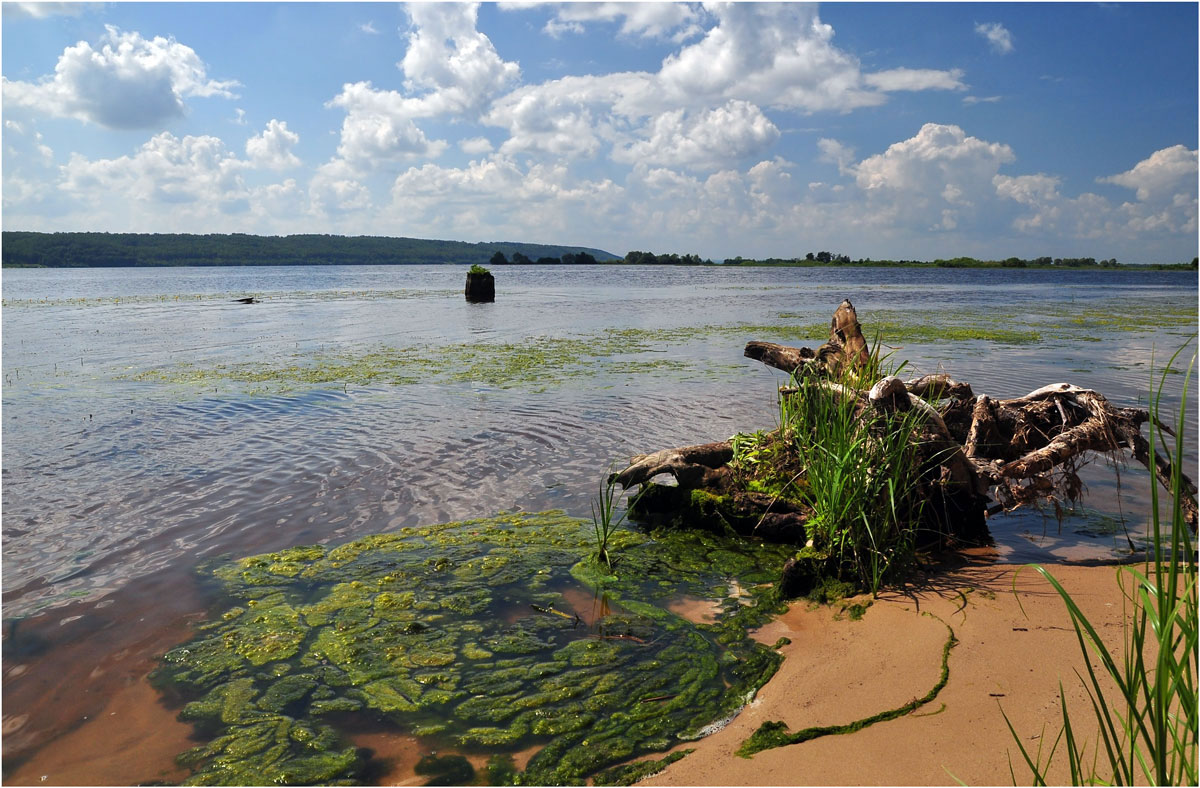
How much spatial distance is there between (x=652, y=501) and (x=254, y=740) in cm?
A: 459

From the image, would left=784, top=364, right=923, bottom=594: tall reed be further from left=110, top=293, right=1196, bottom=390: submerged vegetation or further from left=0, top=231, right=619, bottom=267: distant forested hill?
left=0, top=231, right=619, bottom=267: distant forested hill

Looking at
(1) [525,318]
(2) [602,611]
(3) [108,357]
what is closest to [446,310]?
(1) [525,318]

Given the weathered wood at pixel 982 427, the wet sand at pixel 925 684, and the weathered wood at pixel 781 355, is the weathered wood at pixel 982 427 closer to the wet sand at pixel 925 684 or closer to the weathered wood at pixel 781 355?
the wet sand at pixel 925 684

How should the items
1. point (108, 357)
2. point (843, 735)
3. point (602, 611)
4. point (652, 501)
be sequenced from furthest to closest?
point (108, 357) < point (652, 501) < point (602, 611) < point (843, 735)

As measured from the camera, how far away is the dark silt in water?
533 cm

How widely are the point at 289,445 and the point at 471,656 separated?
6.60 m

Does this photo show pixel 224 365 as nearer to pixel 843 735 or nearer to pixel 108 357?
pixel 108 357

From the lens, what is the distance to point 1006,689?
434 cm

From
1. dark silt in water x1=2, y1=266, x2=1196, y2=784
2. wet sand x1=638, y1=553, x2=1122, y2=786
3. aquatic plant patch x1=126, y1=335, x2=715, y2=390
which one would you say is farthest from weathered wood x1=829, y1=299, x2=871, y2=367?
aquatic plant patch x1=126, y1=335, x2=715, y2=390

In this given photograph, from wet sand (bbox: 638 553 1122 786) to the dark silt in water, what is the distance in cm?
142

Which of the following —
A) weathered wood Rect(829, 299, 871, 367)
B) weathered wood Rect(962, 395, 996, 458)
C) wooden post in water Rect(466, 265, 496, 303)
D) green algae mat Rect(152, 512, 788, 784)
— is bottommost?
green algae mat Rect(152, 512, 788, 784)

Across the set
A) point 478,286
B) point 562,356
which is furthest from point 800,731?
point 478,286

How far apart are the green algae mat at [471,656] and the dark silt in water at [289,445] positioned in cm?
40

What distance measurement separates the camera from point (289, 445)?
35.0ft
